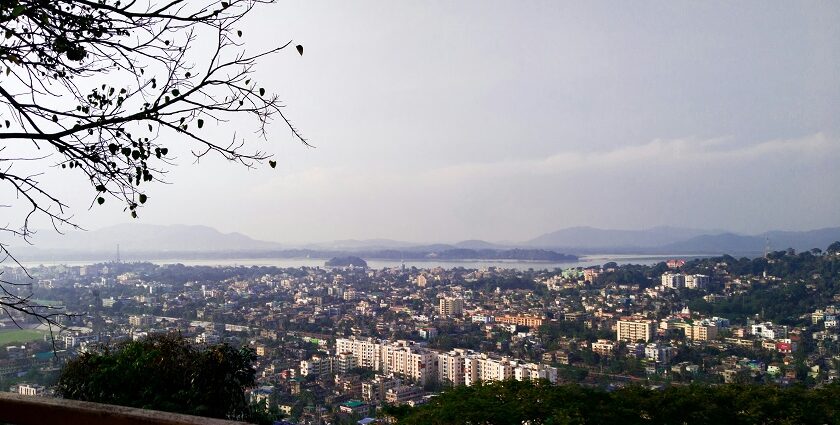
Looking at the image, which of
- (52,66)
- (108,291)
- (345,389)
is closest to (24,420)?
(52,66)

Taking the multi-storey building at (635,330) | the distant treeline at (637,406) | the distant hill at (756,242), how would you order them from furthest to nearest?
the distant hill at (756,242), the multi-storey building at (635,330), the distant treeline at (637,406)

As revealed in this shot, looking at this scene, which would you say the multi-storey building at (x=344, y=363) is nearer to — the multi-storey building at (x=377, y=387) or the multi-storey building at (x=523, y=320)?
the multi-storey building at (x=377, y=387)

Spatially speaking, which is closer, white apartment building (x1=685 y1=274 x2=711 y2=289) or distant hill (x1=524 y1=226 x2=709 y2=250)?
white apartment building (x1=685 y1=274 x2=711 y2=289)

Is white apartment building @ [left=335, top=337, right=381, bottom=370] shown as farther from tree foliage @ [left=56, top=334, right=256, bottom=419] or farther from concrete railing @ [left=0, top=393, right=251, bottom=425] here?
concrete railing @ [left=0, top=393, right=251, bottom=425]

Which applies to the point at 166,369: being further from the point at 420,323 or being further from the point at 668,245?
the point at 668,245

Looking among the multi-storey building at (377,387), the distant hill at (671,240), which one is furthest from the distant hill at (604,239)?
the multi-storey building at (377,387)

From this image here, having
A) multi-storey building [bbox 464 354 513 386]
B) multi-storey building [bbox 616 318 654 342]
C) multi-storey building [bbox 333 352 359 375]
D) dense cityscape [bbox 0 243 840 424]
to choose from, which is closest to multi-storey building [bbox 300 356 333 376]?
dense cityscape [bbox 0 243 840 424]

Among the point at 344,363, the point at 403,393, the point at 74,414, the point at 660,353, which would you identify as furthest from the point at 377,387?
the point at 74,414
